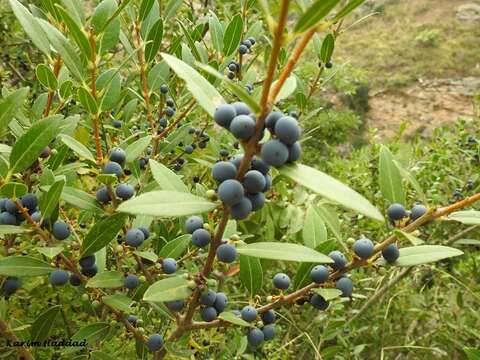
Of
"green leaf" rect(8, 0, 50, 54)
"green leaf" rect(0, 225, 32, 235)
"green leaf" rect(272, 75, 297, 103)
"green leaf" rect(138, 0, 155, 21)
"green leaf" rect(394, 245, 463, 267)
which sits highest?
"green leaf" rect(8, 0, 50, 54)

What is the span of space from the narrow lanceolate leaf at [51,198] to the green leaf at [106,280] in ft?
0.64

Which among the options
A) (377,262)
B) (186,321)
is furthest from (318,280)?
Result: (186,321)

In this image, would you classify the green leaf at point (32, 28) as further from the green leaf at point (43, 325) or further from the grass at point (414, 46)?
the grass at point (414, 46)

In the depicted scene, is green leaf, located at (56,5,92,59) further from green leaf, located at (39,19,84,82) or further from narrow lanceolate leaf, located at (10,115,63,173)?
narrow lanceolate leaf, located at (10,115,63,173)

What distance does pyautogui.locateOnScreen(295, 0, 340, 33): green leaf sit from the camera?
0.62 m

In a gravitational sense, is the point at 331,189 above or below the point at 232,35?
below

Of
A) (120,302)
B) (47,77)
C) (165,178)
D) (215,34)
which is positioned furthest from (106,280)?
(215,34)

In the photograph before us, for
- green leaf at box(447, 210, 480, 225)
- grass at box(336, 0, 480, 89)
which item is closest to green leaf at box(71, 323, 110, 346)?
green leaf at box(447, 210, 480, 225)

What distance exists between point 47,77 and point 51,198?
1.21ft

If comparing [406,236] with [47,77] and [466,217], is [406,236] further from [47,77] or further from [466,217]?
[47,77]

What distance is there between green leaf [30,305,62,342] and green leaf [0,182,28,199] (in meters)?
0.57

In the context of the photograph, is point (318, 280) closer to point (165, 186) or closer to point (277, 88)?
point (165, 186)

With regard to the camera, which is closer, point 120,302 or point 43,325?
point 120,302

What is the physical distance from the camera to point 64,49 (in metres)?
1.03
